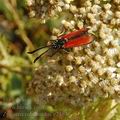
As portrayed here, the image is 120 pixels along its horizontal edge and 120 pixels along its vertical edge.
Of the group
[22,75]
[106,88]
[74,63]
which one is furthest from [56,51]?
[22,75]

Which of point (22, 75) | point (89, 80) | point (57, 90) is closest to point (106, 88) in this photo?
point (89, 80)

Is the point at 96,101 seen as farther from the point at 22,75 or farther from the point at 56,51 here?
the point at 22,75

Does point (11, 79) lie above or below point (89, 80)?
above

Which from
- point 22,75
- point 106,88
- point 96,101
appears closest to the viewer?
point 106,88

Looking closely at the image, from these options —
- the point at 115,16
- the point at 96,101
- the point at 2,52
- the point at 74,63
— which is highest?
the point at 2,52

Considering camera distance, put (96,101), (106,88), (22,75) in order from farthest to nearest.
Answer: (22,75) → (96,101) → (106,88)

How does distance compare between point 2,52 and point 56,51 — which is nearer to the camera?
point 56,51
